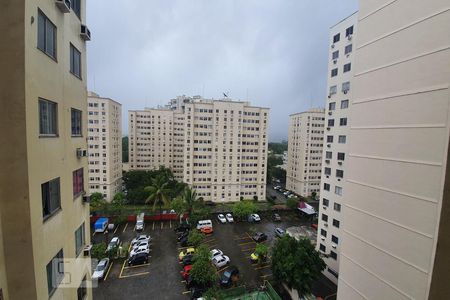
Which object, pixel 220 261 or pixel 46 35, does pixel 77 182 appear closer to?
pixel 46 35

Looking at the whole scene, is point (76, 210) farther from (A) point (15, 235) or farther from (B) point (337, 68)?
(B) point (337, 68)


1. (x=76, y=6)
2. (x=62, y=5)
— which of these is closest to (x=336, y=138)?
(x=76, y=6)

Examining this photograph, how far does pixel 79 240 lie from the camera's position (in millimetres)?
6402

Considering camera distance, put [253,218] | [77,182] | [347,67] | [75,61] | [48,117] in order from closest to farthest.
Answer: [48,117] < [75,61] < [77,182] < [347,67] < [253,218]

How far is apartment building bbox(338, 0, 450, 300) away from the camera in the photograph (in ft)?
17.6

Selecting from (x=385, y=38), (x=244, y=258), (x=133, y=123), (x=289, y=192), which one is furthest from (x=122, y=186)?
(x=385, y=38)

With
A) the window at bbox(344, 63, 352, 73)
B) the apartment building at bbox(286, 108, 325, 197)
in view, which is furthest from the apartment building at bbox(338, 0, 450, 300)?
the apartment building at bbox(286, 108, 325, 197)

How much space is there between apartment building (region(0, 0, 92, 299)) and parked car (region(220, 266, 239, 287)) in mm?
12615

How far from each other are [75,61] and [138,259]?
18476 millimetres

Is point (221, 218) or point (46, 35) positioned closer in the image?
point (46, 35)

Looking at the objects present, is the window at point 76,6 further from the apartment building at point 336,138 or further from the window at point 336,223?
the window at point 336,223

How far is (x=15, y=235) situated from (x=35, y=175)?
105cm

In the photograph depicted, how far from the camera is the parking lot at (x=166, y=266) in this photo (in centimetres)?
1545

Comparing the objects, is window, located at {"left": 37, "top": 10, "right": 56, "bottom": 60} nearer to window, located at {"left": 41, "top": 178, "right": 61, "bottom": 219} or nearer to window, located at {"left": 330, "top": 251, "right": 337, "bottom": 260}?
window, located at {"left": 41, "top": 178, "right": 61, "bottom": 219}
